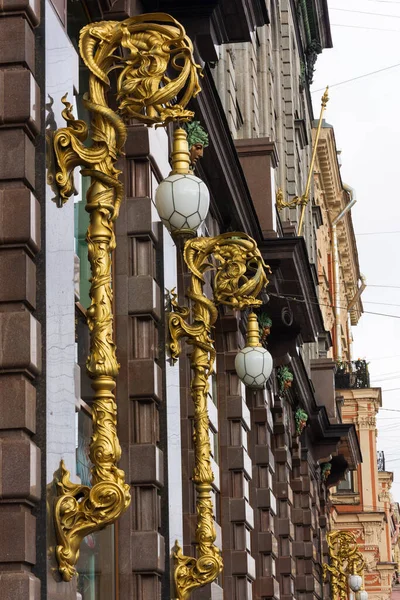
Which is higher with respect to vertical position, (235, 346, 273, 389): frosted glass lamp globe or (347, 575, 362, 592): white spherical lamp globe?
(347, 575, 362, 592): white spherical lamp globe

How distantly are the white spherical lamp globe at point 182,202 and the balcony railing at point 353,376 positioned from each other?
52.5m

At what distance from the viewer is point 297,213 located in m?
38.0

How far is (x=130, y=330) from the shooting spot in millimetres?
13086

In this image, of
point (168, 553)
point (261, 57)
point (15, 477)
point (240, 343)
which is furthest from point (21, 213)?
point (261, 57)

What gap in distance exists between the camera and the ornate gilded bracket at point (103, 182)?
361 inches

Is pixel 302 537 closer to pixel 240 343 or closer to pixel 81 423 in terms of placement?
pixel 240 343

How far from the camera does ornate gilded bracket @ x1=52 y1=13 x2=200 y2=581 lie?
916 centimetres

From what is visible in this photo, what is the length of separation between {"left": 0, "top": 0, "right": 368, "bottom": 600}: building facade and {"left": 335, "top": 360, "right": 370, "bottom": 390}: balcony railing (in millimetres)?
38474

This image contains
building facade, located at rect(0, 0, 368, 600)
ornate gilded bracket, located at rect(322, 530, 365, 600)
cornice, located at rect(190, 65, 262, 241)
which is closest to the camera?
building facade, located at rect(0, 0, 368, 600)

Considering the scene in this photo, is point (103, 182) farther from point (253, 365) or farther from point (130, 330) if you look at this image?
point (253, 365)

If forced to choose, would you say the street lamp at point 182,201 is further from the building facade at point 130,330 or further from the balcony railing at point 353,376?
the balcony railing at point 353,376

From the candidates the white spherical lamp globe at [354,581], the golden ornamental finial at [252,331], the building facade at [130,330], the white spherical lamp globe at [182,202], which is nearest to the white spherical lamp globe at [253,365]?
the golden ornamental finial at [252,331]

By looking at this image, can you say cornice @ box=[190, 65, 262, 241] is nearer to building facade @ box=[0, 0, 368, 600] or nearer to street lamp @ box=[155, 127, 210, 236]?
building facade @ box=[0, 0, 368, 600]

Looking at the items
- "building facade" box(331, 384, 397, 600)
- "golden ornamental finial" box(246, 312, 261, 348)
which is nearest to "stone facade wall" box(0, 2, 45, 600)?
"golden ornamental finial" box(246, 312, 261, 348)
